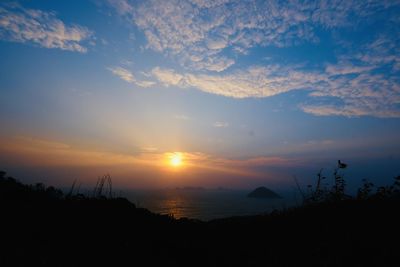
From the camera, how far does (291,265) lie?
5316 mm

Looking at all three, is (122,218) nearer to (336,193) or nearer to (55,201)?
(55,201)

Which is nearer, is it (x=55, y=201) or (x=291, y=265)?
(x=291, y=265)

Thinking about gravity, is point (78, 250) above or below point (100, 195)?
below

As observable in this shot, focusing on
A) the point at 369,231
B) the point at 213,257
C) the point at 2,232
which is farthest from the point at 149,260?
the point at 369,231

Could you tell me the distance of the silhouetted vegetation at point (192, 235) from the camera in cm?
550

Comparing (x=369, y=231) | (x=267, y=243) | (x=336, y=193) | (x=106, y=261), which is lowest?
(x=106, y=261)

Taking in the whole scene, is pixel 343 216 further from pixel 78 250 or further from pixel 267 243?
pixel 78 250

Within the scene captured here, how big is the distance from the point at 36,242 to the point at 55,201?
3.51m

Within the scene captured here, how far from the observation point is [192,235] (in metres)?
7.83

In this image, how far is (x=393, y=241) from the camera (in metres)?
5.60

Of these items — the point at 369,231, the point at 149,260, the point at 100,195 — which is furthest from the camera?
the point at 100,195

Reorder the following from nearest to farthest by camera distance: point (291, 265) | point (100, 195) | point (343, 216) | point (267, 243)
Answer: point (291, 265)
point (267, 243)
point (343, 216)
point (100, 195)

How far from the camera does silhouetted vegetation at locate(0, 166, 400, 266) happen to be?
5.50 m

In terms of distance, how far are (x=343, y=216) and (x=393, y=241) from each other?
1712mm
